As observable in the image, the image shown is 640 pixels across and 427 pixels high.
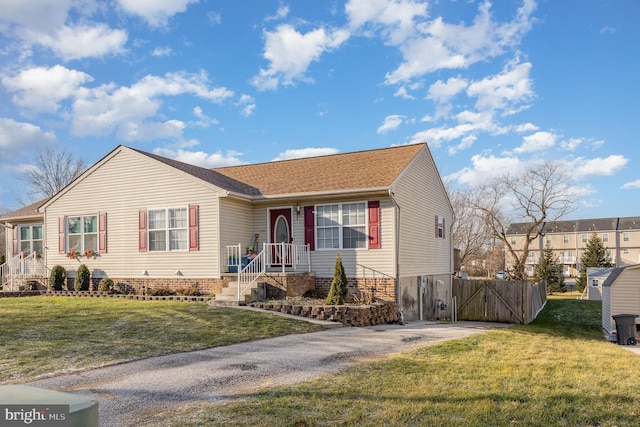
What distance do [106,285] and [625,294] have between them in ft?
59.3

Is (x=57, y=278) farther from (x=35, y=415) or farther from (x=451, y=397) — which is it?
(x=35, y=415)

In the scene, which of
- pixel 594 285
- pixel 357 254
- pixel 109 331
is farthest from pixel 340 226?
Answer: pixel 594 285

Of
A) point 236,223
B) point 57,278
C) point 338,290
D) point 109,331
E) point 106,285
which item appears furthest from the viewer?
point 57,278

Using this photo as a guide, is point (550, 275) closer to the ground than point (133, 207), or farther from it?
closer to the ground

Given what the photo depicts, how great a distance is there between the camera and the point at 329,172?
59.2 ft

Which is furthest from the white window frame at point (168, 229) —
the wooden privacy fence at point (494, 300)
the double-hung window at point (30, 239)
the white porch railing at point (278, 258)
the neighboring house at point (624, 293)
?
the neighboring house at point (624, 293)

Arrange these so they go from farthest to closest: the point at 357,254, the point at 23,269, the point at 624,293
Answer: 1. the point at 23,269
2. the point at 624,293
3. the point at 357,254

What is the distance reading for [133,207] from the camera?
1778cm

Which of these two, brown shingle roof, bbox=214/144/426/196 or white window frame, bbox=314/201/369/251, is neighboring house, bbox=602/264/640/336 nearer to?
brown shingle roof, bbox=214/144/426/196

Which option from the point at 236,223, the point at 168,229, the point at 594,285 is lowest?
the point at 594,285

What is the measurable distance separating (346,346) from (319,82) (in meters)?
10.5

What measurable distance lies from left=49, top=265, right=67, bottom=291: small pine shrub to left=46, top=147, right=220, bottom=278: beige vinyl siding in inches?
15.5

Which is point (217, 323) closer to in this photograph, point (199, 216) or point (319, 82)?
point (199, 216)

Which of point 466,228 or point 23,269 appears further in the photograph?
point 466,228
